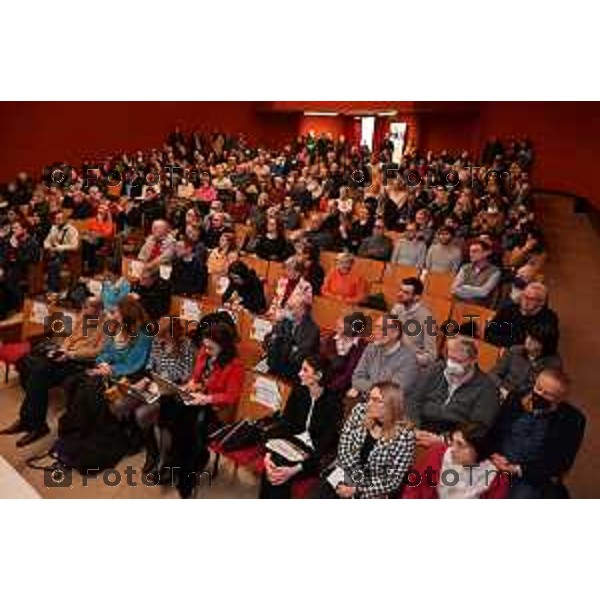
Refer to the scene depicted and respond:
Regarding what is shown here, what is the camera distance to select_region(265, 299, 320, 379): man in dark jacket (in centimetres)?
412

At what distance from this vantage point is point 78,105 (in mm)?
4152

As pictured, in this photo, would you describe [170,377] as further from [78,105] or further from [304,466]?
[78,105]

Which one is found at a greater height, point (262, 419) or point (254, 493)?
point (262, 419)

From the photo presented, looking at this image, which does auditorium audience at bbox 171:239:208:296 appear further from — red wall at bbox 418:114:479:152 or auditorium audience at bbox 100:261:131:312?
red wall at bbox 418:114:479:152

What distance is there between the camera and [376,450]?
3059 mm

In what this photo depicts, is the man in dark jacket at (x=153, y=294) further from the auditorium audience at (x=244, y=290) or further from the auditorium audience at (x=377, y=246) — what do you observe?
the auditorium audience at (x=377, y=246)

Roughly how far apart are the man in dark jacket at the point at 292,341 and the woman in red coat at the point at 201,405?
40 cm

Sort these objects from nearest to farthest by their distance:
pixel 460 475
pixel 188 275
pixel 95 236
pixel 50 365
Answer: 1. pixel 460 475
2. pixel 50 365
3. pixel 188 275
4. pixel 95 236

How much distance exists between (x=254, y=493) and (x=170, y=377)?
0.93 metres

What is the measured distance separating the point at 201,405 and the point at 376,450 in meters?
1.11

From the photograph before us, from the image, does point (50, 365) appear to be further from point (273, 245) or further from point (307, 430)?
point (273, 245)

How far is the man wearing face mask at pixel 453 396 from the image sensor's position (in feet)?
11.1

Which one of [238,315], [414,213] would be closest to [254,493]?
[238,315]

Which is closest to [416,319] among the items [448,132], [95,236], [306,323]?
[306,323]
